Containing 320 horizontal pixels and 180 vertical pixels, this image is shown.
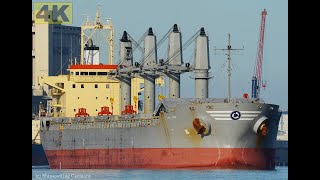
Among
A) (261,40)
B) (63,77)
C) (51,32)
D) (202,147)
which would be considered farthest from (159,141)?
(51,32)

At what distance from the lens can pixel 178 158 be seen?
51.7m

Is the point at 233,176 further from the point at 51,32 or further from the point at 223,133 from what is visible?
the point at 51,32

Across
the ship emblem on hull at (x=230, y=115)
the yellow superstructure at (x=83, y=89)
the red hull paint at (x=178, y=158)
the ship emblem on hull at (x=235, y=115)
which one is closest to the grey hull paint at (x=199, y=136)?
the ship emblem on hull at (x=230, y=115)

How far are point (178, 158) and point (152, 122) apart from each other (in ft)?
12.4

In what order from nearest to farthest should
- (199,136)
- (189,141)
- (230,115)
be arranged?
(230,115) < (199,136) < (189,141)

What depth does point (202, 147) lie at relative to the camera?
167ft

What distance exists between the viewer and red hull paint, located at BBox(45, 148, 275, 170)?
5016cm

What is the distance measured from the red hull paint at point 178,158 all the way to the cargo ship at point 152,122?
48mm

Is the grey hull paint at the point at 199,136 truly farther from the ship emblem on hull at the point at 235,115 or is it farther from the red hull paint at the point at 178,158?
the red hull paint at the point at 178,158

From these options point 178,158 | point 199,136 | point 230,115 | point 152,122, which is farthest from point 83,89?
point 230,115

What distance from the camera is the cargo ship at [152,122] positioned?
5078cm

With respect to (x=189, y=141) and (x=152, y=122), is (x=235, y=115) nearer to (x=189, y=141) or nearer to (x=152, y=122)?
(x=189, y=141)
